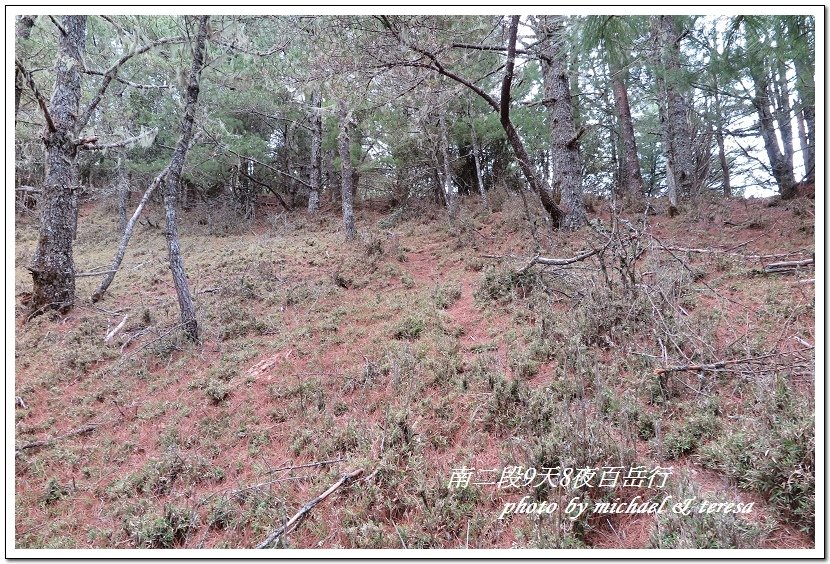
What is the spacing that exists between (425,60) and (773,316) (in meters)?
5.15

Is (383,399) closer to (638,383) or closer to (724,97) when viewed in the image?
(638,383)

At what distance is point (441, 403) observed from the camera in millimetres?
3320

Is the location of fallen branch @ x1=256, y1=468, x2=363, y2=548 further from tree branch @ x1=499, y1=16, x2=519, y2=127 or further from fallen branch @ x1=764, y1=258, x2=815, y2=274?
tree branch @ x1=499, y1=16, x2=519, y2=127

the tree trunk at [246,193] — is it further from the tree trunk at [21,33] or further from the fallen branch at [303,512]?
the fallen branch at [303,512]

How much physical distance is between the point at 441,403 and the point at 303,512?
1.37 meters

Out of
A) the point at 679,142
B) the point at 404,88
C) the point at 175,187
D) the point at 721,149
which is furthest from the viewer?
the point at 721,149

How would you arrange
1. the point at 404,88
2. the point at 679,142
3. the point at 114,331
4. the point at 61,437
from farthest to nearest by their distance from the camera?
the point at 679,142, the point at 404,88, the point at 114,331, the point at 61,437

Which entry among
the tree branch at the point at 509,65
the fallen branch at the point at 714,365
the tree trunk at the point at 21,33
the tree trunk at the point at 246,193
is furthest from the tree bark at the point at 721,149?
the tree trunk at the point at 246,193

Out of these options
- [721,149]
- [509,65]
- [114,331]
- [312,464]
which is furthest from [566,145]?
[114,331]

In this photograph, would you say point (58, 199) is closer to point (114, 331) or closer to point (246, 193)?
point (114, 331)

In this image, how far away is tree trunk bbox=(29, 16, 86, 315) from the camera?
6.11 metres

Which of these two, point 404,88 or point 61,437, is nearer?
point 61,437

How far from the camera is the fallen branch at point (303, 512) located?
7.27 ft

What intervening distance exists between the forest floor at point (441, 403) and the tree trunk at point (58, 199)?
0.47 meters
